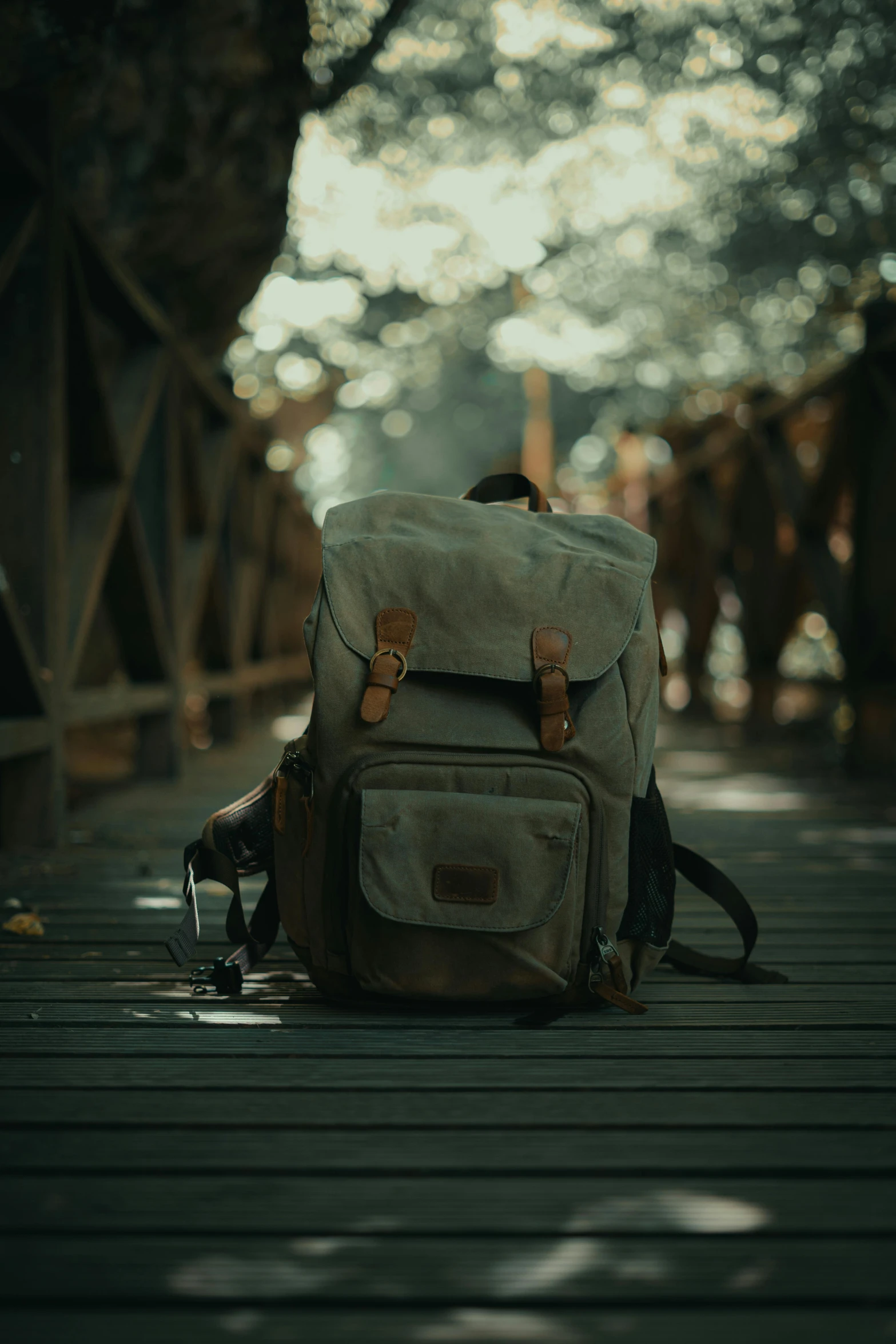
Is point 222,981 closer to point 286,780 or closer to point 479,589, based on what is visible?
point 286,780

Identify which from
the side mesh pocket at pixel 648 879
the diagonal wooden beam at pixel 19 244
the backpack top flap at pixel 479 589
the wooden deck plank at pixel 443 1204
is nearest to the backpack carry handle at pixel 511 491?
the backpack top flap at pixel 479 589

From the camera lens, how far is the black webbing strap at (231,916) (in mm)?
1678

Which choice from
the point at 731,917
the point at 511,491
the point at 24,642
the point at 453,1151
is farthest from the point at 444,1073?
the point at 24,642

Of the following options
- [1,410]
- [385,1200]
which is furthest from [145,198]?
[385,1200]

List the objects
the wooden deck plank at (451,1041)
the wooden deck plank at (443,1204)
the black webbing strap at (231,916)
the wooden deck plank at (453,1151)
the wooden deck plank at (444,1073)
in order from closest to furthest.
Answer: the wooden deck plank at (443,1204) < the wooden deck plank at (453,1151) < the wooden deck plank at (444,1073) < the wooden deck plank at (451,1041) < the black webbing strap at (231,916)

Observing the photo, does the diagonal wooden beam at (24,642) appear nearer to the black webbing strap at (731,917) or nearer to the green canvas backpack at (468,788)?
the green canvas backpack at (468,788)

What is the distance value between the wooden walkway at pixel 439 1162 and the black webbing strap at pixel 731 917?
29 millimetres

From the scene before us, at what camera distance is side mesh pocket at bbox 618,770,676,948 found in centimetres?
160

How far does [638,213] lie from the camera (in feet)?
27.6

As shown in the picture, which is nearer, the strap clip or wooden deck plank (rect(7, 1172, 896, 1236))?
wooden deck plank (rect(7, 1172, 896, 1236))

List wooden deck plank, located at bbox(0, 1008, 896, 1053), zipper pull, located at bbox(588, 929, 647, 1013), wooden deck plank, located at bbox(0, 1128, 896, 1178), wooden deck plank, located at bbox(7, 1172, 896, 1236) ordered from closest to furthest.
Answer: wooden deck plank, located at bbox(7, 1172, 896, 1236) → wooden deck plank, located at bbox(0, 1128, 896, 1178) → wooden deck plank, located at bbox(0, 1008, 896, 1053) → zipper pull, located at bbox(588, 929, 647, 1013)

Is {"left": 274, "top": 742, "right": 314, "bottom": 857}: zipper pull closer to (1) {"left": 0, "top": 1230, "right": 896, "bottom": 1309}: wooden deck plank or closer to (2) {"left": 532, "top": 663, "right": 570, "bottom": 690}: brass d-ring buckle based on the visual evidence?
(2) {"left": 532, "top": 663, "right": 570, "bottom": 690}: brass d-ring buckle

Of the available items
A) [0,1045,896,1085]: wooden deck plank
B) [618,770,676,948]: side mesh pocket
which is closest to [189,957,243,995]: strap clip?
[0,1045,896,1085]: wooden deck plank

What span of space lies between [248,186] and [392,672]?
13.2ft
